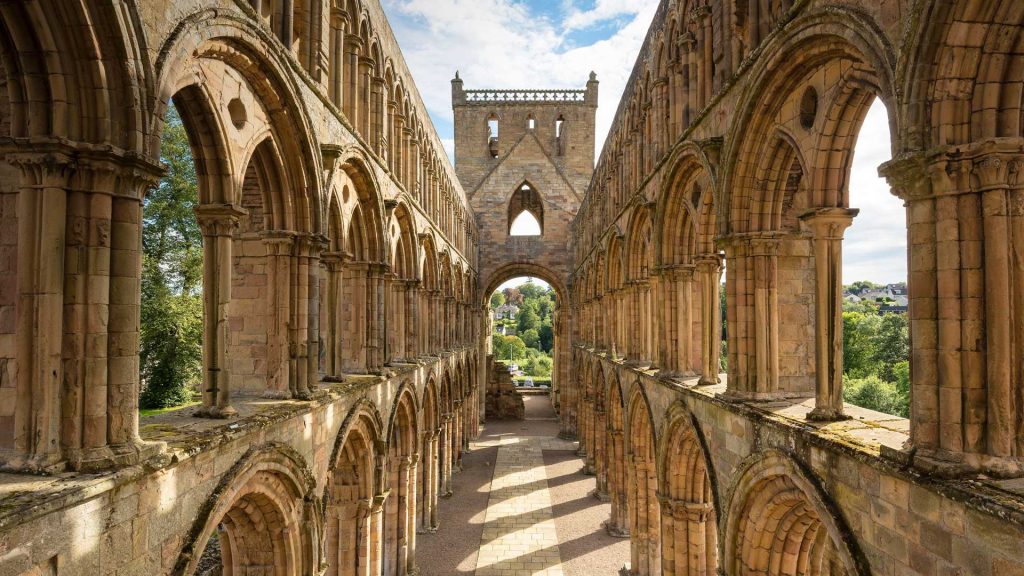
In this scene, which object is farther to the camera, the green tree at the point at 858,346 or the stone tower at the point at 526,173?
the green tree at the point at 858,346

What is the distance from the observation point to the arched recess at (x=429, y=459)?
18484 millimetres

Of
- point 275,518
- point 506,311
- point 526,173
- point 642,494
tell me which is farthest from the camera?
point 506,311

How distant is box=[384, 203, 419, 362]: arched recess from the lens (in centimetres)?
1492

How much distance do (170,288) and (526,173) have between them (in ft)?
62.4

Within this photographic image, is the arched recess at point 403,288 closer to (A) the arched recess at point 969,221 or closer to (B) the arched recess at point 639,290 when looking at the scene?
(B) the arched recess at point 639,290

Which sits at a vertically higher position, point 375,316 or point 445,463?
point 375,316

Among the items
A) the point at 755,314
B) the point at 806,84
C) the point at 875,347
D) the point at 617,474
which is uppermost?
the point at 806,84

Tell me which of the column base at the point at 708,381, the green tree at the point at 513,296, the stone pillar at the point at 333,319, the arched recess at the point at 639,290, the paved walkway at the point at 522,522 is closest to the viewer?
the column base at the point at 708,381

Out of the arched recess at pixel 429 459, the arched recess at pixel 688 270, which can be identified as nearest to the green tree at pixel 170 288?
the arched recess at pixel 429 459

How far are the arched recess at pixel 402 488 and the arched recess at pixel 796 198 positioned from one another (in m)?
8.54

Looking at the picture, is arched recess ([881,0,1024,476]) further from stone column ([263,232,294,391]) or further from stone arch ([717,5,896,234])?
stone column ([263,232,294,391])

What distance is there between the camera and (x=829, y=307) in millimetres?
6598

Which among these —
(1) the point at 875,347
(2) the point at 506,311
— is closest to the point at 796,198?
(1) the point at 875,347

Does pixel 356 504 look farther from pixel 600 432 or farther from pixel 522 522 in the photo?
pixel 600 432
